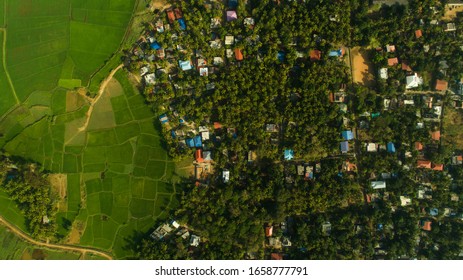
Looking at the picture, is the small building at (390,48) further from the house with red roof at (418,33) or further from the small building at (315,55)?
the small building at (315,55)

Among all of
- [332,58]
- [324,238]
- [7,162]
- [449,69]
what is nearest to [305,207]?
[324,238]

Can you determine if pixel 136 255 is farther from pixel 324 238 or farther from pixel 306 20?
pixel 306 20

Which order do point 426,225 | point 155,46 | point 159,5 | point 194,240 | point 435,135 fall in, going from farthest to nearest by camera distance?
1. point 159,5
2. point 155,46
3. point 435,135
4. point 426,225
5. point 194,240

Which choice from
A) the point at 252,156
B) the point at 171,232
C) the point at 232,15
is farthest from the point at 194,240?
the point at 232,15

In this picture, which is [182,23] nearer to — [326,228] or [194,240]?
[194,240]

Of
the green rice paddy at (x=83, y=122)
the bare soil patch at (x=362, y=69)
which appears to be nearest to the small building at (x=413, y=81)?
the bare soil patch at (x=362, y=69)

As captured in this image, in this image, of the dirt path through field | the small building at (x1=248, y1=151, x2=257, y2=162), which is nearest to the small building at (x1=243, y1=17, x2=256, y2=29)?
the small building at (x1=248, y1=151, x2=257, y2=162)
